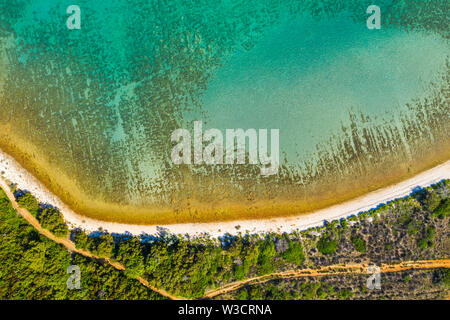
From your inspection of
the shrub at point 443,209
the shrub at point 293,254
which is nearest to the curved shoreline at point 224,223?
the shrub at point 293,254

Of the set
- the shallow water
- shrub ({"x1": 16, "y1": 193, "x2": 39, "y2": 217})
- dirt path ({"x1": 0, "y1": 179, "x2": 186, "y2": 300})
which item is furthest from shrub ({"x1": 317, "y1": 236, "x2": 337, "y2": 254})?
shrub ({"x1": 16, "y1": 193, "x2": 39, "y2": 217})

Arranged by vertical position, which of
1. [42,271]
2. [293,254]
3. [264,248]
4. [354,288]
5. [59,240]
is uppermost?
[59,240]

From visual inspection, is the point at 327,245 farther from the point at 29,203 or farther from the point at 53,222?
the point at 29,203

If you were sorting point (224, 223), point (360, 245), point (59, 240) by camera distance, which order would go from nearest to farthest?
point (360, 245)
point (59, 240)
point (224, 223)

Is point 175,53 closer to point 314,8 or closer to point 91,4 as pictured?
point 91,4

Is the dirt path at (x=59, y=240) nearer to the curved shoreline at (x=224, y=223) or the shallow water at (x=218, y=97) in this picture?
the curved shoreline at (x=224, y=223)

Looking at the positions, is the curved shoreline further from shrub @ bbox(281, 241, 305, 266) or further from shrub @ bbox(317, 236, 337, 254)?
shrub @ bbox(317, 236, 337, 254)

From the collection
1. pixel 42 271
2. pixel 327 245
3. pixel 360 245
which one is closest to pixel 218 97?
pixel 327 245
